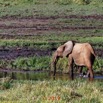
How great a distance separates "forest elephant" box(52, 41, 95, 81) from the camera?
17125 millimetres

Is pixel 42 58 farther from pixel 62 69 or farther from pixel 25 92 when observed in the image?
pixel 25 92

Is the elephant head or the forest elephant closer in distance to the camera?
the forest elephant

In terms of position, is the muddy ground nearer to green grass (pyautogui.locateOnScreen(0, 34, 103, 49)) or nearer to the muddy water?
green grass (pyautogui.locateOnScreen(0, 34, 103, 49))

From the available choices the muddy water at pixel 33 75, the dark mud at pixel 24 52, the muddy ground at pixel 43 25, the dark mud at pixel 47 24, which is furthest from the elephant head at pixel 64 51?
the dark mud at pixel 47 24

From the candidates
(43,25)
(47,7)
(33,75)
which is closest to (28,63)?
(33,75)

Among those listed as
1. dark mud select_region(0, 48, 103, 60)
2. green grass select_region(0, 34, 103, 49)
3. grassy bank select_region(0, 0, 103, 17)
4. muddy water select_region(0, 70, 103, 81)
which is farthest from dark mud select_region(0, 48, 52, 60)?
grassy bank select_region(0, 0, 103, 17)

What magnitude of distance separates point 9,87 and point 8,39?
1309cm

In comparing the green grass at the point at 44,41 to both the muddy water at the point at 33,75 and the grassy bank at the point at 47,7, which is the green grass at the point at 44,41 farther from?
the grassy bank at the point at 47,7

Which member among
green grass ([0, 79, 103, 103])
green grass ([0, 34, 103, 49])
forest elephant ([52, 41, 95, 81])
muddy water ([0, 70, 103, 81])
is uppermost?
green grass ([0, 79, 103, 103])

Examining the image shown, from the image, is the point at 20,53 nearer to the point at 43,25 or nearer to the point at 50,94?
the point at 43,25

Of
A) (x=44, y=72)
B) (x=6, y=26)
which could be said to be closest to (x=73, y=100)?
(x=44, y=72)

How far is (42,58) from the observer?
19266 mm

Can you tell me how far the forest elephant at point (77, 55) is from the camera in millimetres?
17125

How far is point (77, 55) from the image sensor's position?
17.6m
